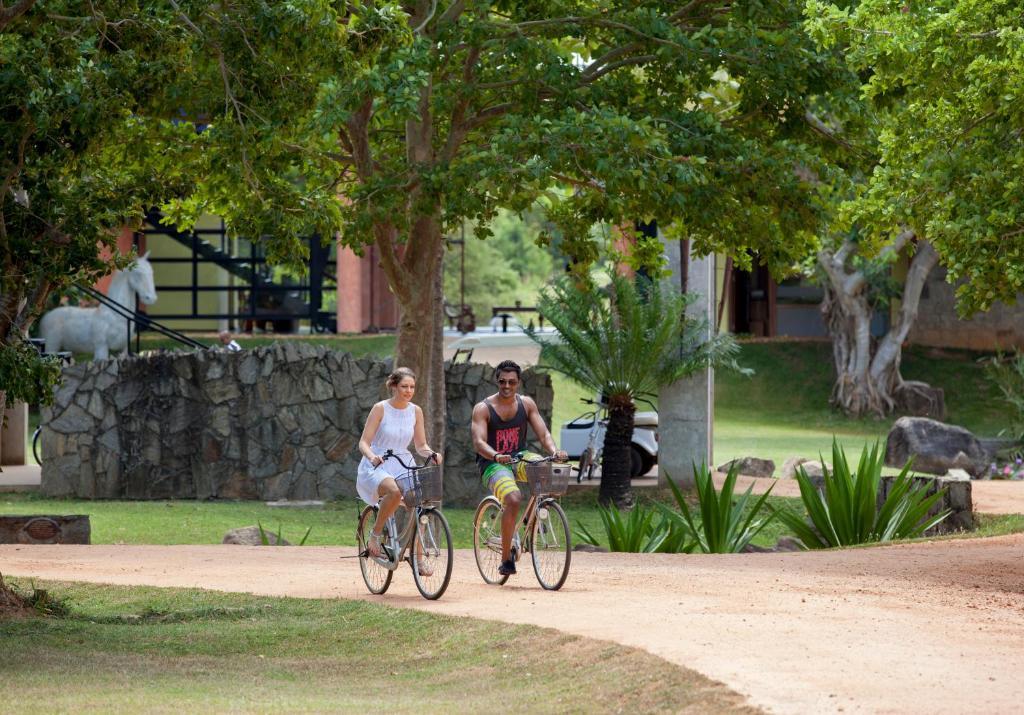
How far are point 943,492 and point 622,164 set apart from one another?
5053 mm

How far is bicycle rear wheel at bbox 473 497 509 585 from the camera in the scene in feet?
36.3

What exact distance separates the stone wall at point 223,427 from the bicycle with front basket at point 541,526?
11301 millimetres

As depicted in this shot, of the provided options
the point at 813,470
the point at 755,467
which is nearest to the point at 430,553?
the point at 813,470

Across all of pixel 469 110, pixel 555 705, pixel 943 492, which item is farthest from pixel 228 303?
pixel 555 705

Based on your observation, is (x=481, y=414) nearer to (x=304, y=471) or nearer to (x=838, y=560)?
(x=838, y=560)

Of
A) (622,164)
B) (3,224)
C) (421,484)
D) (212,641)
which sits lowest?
(212,641)

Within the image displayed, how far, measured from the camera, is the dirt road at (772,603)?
287 inches

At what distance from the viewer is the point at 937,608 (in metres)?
10.2

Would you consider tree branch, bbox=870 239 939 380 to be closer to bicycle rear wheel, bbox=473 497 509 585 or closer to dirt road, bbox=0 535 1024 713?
dirt road, bbox=0 535 1024 713

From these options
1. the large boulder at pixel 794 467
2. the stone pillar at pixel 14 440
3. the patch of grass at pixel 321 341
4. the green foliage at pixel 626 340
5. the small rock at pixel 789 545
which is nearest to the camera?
the small rock at pixel 789 545

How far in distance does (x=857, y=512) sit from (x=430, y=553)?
22.5ft

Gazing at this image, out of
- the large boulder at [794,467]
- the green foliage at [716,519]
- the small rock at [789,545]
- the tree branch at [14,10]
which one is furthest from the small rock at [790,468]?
the tree branch at [14,10]

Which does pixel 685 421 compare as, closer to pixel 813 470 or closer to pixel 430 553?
pixel 813 470

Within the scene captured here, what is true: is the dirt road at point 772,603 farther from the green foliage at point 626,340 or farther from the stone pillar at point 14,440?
the stone pillar at point 14,440
